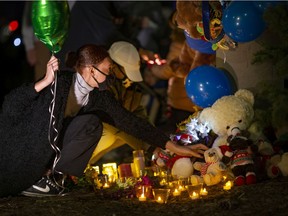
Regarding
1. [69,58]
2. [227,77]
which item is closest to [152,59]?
[227,77]

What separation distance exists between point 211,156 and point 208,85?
0.80 metres

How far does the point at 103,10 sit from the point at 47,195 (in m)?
3.76

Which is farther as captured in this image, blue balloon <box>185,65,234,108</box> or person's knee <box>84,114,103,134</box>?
blue balloon <box>185,65,234,108</box>

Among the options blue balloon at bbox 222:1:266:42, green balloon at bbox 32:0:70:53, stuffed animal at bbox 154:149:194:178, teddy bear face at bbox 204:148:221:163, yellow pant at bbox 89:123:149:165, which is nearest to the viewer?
green balloon at bbox 32:0:70:53

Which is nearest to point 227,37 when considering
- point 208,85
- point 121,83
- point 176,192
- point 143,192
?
point 208,85

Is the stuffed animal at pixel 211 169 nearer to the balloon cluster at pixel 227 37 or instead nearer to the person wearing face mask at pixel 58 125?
the person wearing face mask at pixel 58 125

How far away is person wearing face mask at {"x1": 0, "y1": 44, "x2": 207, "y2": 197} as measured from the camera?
14.4ft

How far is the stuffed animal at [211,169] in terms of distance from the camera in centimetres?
457

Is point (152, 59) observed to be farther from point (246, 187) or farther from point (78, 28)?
point (246, 187)

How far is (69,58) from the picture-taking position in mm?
4992

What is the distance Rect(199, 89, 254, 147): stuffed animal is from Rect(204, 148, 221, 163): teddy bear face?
0.63ft

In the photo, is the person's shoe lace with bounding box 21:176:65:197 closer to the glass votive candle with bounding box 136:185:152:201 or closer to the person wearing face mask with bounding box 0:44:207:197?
the person wearing face mask with bounding box 0:44:207:197

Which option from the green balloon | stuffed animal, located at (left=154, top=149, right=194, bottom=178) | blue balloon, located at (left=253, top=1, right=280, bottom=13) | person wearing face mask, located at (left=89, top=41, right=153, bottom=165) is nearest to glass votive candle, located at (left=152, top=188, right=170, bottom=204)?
stuffed animal, located at (left=154, top=149, right=194, bottom=178)

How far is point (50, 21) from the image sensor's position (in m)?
4.51
